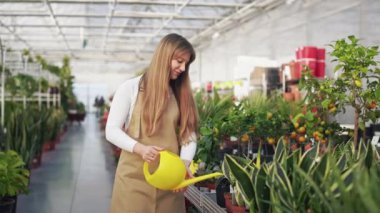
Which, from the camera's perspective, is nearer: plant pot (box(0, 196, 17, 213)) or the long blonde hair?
the long blonde hair

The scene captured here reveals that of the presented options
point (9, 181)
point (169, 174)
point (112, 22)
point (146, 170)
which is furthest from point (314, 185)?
point (112, 22)

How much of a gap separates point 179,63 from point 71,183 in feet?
12.6

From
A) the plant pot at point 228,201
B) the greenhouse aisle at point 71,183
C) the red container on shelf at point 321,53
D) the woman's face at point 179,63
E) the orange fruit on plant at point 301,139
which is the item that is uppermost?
the red container on shelf at point 321,53

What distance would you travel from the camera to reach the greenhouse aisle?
4.11 meters

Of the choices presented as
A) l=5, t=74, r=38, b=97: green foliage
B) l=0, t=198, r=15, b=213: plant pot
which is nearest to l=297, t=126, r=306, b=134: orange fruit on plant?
l=0, t=198, r=15, b=213: plant pot

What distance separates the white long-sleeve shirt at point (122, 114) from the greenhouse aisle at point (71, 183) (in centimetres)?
240

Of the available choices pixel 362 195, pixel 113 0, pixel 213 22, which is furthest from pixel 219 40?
pixel 362 195

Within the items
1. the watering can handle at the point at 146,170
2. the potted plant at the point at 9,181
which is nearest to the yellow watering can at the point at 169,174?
the watering can handle at the point at 146,170

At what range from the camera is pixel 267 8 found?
998 cm

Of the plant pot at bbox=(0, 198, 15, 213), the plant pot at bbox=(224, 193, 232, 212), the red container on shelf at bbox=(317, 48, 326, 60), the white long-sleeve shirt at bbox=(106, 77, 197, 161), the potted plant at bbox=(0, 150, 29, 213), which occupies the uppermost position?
the red container on shelf at bbox=(317, 48, 326, 60)

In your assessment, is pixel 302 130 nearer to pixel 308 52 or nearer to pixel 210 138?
pixel 210 138

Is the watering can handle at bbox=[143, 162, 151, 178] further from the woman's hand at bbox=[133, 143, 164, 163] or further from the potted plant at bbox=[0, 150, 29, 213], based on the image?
the potted plant at bbox=[0, 150, 29, 213]

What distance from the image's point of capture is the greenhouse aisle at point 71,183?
4.11 m

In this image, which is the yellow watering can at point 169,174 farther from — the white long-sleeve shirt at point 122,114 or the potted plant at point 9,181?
the potted plant at point 9,181
